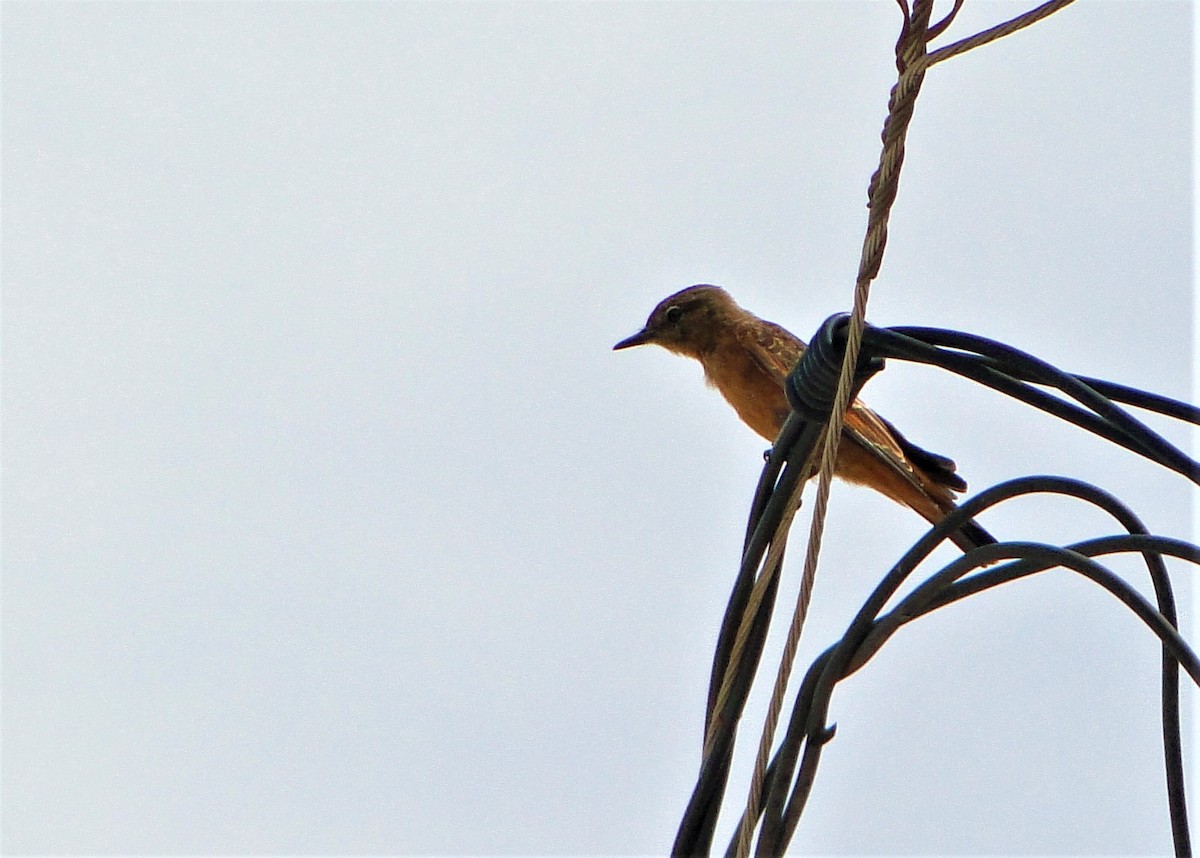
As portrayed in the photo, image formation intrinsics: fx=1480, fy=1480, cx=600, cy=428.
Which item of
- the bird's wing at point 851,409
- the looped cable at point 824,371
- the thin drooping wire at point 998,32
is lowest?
the looped cable at point 824,371

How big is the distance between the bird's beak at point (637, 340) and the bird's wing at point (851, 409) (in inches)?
29.9

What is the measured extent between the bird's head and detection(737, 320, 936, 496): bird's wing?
22cm

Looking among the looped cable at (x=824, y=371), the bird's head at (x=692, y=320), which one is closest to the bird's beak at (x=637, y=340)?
the bird's head at (x=692, y=320)

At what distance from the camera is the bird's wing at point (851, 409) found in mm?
6770

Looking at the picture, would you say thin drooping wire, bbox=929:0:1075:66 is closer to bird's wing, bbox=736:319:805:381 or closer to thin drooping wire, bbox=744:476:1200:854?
thin drooping wire, bbox=744:476:1200:854

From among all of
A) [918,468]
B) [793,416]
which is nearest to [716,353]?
[918,468]

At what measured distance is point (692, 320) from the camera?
8.30 metres

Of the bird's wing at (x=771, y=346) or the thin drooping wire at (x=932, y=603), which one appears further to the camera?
the bird's wing at (x=771, y=346)

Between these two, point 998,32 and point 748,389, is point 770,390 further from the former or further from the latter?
point 998,32

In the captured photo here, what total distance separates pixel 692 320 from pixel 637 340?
1.49 feet

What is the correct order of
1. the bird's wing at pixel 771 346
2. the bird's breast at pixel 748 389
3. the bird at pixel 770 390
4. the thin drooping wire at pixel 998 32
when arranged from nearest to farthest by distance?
the thin drooping wire at pixel 998 32 → the bird at pixel 770 390 → the bird's breast at pixel 748 389 → the bird's wing at pixel 771 346

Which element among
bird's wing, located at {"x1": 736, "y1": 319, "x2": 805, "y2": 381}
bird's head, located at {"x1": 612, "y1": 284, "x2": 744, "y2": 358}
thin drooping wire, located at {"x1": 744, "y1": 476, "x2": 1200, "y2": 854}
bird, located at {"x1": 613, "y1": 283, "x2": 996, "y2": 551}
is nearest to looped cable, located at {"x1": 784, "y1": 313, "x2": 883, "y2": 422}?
thin drooping wire, located at {"x1": 744, "y1": 476, "x2": 1200, "y2": 854}

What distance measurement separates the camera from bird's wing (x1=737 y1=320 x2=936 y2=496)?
6770 millimetres

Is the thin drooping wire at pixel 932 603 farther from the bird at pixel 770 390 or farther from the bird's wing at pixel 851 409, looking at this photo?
the bird's wing at pixel 851 409
